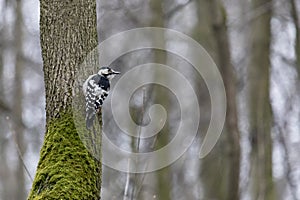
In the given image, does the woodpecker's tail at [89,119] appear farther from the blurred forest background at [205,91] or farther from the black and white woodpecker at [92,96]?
the blurred forest background at [205,91]

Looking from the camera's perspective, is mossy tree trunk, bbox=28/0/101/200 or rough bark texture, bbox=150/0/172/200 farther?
rough bark texture, bbox=150/0/172/200

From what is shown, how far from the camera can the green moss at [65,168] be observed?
13.6ft

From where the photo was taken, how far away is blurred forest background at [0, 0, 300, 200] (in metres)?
7.20

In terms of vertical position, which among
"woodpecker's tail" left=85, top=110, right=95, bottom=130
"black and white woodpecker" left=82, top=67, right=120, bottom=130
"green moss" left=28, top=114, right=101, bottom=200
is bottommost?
"green moss" left=28, top=114, right=101, bottom=200

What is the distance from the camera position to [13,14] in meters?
11.7

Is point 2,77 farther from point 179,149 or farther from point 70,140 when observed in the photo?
point 70,140

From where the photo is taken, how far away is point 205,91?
32.7ft

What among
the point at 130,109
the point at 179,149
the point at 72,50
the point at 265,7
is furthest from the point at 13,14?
the point at 72,50

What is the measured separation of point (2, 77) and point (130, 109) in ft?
11.2

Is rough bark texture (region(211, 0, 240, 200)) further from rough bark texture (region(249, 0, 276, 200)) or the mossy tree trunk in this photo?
rough bark texture (region(249, 0, 276, 200))

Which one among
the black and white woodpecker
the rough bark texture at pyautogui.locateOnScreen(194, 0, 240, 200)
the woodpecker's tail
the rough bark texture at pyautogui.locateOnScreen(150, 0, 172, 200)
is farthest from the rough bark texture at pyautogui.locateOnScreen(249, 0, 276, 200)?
the woodpecker's tail

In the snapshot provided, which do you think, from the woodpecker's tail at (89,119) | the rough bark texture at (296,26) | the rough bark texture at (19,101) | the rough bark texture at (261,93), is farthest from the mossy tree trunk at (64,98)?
the rough bark texture at (19,101)

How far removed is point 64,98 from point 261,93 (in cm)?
318

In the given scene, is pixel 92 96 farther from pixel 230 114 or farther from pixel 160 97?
pixel 160 97
